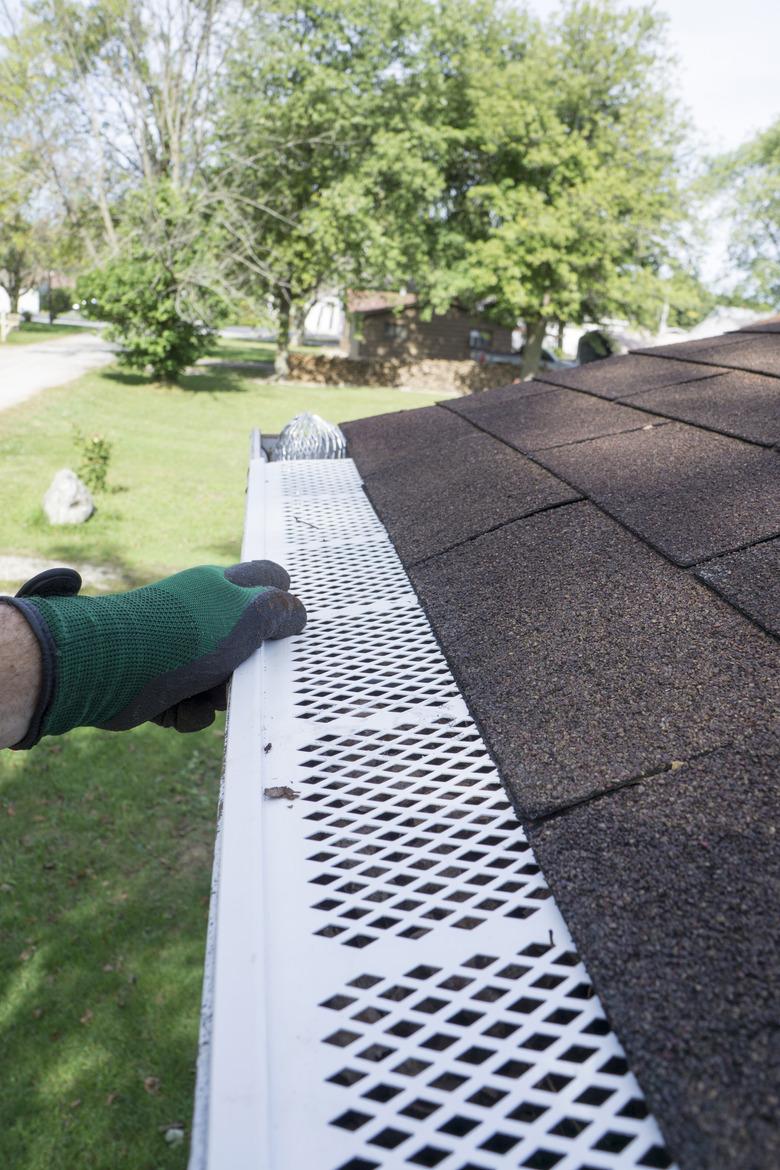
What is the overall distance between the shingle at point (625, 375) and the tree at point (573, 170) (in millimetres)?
24944

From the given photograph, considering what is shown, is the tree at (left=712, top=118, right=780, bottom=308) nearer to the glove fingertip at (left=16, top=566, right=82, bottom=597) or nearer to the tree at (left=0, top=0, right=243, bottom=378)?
the tree at (left=0, top=0, right=243, bottom=378)

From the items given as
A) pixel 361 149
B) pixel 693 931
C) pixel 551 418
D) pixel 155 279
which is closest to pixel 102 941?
pixel 551 418

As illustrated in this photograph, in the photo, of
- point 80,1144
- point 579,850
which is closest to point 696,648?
point 579,850

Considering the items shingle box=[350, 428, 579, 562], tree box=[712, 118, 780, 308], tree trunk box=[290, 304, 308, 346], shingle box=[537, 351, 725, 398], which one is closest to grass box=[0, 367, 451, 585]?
tree trunk box=[290, 304, 308, 346]

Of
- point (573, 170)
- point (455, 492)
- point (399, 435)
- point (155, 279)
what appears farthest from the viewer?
point (573, 170)

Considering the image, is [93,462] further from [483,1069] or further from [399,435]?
[483,1069]

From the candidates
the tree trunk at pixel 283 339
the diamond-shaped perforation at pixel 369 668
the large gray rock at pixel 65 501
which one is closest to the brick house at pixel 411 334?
the tree trunk at pixel 283 339

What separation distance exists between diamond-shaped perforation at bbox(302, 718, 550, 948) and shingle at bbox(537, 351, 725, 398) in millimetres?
2457

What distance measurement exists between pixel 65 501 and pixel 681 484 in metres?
8.51

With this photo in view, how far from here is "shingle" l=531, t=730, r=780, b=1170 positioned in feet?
2.40

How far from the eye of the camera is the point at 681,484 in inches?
89.4

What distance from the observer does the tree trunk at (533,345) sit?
30.6 meters

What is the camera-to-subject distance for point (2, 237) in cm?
4003

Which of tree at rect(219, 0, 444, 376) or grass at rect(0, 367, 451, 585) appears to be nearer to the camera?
grass at rect(0, 367, 451, 585)
